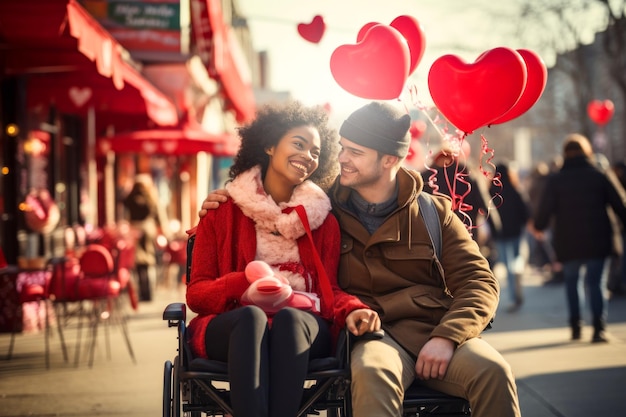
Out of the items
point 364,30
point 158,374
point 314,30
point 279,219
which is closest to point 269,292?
point 279,219

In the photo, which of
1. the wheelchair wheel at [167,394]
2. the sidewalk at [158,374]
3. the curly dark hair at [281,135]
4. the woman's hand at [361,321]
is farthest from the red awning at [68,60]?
the woman's hand at [361,321]

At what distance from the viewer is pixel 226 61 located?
23.2 meters

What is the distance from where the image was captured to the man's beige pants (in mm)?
3928

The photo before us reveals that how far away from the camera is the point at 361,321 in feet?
13.6

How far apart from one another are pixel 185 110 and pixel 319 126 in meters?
15.1

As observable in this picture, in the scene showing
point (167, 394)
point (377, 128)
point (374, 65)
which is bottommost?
point (167, 394)

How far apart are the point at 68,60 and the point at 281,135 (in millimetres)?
6195

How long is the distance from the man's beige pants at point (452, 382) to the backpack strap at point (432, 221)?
0.58 metres

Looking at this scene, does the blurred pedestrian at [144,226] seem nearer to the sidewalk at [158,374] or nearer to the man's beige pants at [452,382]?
the sidewalk at [158,374]

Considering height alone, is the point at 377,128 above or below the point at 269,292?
above

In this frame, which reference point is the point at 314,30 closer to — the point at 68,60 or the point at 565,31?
the point at 68,60

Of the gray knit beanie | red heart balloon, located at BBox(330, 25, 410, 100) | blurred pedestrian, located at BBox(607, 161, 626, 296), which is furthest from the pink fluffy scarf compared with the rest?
blurred pedestrian, located at BBox(607, 161, 626, 296)

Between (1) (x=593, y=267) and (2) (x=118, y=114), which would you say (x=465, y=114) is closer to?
(1) (x=593, y=267)

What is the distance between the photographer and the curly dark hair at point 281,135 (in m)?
4.68
